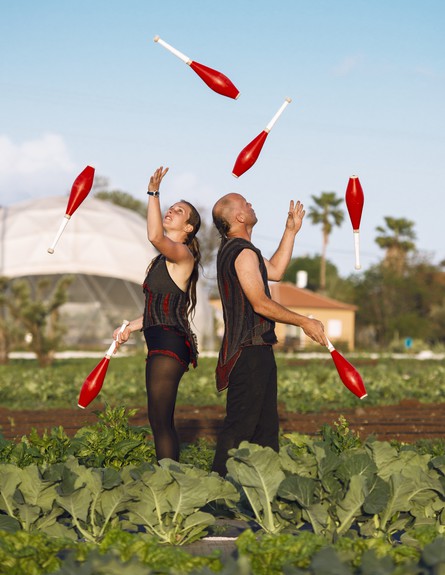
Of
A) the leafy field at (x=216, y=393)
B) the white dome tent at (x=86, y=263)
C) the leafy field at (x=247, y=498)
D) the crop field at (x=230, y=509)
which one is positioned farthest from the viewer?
the white dome tent at (x=86, y=263)

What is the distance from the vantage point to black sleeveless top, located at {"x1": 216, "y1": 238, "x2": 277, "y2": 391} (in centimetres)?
586

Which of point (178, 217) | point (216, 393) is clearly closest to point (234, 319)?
point (178, 217)

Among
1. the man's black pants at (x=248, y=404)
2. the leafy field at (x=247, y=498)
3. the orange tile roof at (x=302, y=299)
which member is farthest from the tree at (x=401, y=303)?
the leafy field at (x=247, y=498)

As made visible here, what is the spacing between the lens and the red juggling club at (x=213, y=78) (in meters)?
6.31

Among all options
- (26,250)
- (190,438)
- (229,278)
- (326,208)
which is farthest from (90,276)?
(229,278)

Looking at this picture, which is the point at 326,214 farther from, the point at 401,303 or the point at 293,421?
the point at 293,421

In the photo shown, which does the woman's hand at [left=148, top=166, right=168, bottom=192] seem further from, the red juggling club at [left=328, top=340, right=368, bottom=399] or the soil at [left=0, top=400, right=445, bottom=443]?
the soil at [left=0, top=400, right=445, bottom=443]

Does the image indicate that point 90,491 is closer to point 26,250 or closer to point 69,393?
point 69,393

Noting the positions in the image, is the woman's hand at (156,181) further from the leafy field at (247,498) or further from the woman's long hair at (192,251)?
the leafy field at (247,498)

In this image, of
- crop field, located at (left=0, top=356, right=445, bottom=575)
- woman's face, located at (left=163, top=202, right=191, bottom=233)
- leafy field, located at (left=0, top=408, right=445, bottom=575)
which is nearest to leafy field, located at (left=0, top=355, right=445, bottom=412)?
woman's face, located at (left=163, top=202, right=191, bottom=233)

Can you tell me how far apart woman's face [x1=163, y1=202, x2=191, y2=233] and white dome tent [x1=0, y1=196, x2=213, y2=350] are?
35466 mm

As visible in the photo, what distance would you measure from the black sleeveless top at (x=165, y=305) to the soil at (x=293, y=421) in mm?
3261

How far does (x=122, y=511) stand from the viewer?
484cm

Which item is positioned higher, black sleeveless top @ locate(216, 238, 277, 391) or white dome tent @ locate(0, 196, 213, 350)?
white dome tent @ locate(0, 196, 213, 350)
